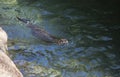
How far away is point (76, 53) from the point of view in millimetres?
8906

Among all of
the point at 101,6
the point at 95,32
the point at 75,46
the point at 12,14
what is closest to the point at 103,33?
the point at 95,32

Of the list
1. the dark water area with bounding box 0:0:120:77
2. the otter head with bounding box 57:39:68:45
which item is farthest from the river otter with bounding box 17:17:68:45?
the dark water area with bounding box 0:0:120:77

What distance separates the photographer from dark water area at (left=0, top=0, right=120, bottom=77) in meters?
8.16

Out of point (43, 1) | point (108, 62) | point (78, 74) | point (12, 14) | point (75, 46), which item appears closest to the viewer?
point (78, 74)

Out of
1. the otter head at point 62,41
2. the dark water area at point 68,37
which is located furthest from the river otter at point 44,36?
the dark water area at point 68,37

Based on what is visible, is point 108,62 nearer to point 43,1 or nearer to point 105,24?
point 105,24

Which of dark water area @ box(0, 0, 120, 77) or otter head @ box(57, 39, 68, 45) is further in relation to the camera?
otter head @ box(57, 39, 68, 45)

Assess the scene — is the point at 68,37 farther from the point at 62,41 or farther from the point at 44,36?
the point at 44,36

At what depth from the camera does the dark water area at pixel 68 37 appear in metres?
8.16

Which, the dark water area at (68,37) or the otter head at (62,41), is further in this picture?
the otter head at (62,41)

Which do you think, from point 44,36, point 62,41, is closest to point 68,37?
point 62,41

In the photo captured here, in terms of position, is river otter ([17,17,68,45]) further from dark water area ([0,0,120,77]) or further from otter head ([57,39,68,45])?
dark water area ([0,0,120,77])

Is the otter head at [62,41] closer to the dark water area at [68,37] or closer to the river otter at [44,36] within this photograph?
the river otter at [44,36]

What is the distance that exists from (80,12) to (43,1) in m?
1.76
